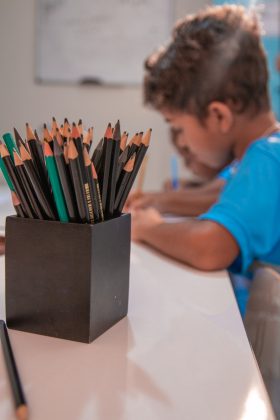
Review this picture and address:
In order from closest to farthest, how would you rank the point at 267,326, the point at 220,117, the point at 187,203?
the point at 267,326, the point at 220,117, the point at 187,203

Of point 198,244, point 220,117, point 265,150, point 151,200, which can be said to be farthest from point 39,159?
point 151,200

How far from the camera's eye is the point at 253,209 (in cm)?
64

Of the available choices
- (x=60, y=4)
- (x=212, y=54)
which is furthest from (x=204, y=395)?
(x=60, y=4)

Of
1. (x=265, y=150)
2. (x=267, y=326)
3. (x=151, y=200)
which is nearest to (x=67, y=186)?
(x=267, y=326)

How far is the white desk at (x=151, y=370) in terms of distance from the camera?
0.25 meters

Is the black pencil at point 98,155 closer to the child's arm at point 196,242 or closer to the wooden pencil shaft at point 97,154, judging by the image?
the wooden pencil shaft at point 97,154

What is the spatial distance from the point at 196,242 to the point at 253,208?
0.10 m

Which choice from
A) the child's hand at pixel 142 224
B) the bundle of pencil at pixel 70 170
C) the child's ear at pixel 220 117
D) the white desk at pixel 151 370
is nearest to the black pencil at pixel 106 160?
the bundle of pencil at pixel 70 170

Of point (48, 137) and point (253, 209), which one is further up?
point (48, 137)

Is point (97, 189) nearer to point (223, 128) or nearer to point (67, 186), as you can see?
point (67, 186)

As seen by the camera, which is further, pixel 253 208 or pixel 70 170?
pixel 253 208

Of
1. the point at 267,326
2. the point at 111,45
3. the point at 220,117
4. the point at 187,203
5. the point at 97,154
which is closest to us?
the point at 97,154

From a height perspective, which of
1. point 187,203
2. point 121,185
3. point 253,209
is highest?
point 121,185

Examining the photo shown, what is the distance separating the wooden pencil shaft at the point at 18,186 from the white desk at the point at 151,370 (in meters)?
0.09
